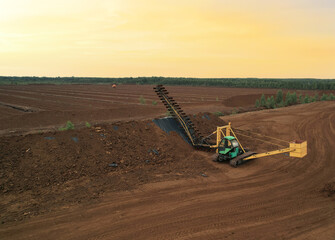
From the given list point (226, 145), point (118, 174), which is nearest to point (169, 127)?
point (226, 145)

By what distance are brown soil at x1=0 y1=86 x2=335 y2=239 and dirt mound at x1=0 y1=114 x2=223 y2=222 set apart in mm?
40

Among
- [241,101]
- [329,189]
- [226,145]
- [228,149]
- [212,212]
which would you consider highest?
[241,101]

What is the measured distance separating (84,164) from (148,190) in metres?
3.46

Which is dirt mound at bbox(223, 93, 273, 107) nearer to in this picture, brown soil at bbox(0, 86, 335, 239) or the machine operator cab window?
brown soil at bbox(0, 86, 335, 239)

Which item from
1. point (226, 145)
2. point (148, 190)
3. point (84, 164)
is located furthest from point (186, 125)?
point (148, 190)

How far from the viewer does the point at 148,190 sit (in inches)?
454

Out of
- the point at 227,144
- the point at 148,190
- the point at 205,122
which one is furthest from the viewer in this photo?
the point at 205,122

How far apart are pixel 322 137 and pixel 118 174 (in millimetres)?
15837

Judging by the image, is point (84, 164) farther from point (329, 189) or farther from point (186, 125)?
point (329, 189)

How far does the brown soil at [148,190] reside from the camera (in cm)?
878

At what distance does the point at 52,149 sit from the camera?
1337 centimetres

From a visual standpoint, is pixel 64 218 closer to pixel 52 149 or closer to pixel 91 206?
pixel 91 206

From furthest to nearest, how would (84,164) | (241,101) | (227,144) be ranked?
(241,101) → (227,144) → (84,164)

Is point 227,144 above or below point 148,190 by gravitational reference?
above
